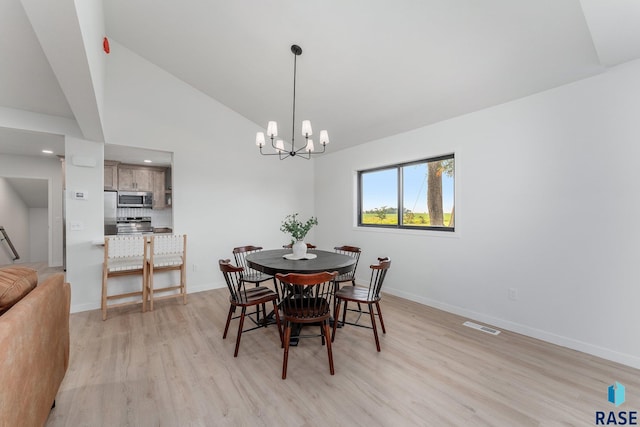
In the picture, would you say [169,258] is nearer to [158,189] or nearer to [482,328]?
[158,189]

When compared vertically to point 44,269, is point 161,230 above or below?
above

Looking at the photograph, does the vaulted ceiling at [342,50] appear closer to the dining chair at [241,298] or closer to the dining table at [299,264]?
the dining chair at [241,298]

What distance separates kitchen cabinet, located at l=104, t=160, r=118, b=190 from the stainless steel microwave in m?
0.19

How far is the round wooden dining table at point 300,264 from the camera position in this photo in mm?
2542

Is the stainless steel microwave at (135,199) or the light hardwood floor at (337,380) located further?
the stainless steel microwave at (135,199)

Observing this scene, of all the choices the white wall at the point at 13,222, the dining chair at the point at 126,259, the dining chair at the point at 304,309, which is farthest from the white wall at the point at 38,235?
the dining chair at the point at 304,309

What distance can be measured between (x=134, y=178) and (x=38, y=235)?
10.6 feet

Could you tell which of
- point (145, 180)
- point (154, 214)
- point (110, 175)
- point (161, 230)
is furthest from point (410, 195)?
point (110, 175)

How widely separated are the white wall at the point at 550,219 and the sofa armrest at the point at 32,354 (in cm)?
376

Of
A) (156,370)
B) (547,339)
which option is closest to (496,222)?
(547,339)

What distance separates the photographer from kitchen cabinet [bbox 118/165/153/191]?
223 inches

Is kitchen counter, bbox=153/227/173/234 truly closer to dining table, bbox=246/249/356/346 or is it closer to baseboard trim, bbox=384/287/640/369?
dining table, bbox=246/249/356/346

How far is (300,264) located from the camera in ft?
9.04

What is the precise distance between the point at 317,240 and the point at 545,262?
3.84m
